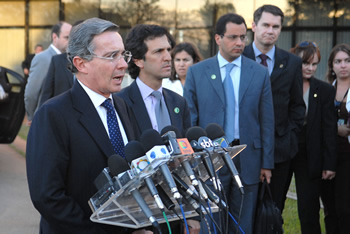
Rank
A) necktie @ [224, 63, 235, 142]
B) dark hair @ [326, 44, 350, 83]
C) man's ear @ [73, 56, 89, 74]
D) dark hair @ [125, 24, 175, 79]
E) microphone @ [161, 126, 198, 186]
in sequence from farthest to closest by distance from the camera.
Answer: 1. dark hair @ [326, 44, 350, 83]
2. necktie @ [224, 63, 235, 142]
3. dark hair @ [125, 24, 175, 79]
4. man's ear @ [73, 56, 89, 74]
5. microphone @ [161, 126, 198, 186]

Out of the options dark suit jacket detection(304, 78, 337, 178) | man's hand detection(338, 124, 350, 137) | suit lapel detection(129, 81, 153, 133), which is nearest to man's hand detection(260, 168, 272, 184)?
dark suit jacket detection(304, 78, 337, 178)

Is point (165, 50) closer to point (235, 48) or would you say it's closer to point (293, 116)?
point (235, 48)

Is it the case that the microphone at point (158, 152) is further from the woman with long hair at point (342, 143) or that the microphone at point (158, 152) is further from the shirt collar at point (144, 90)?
the woman with long hair at point (342, 143)

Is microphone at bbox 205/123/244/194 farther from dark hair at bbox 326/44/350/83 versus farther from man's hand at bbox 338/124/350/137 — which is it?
dark hair at bbox 326/44/350/83

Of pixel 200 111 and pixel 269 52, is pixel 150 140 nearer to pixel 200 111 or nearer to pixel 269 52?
pixel 200 111

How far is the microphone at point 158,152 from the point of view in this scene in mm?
2572

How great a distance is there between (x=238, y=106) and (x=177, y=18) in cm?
1267

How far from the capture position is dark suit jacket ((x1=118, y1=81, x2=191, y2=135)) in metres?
4.30

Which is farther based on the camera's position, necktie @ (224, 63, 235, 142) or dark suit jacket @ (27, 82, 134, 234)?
necktie @ (224, 63, 235, 142)

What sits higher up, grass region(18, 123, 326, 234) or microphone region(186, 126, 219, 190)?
microphone region(186, 126, 219, 190)

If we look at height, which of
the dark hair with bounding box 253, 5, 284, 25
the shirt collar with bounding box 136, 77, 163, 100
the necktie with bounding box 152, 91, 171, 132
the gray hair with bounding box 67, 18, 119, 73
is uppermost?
the dark hair with bounding box 253, 5, 284, 25

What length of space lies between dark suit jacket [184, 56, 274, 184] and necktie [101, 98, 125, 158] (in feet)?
8.09

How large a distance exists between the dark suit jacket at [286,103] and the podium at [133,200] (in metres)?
3.24

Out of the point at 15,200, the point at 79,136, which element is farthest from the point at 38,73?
the point at 79,136
